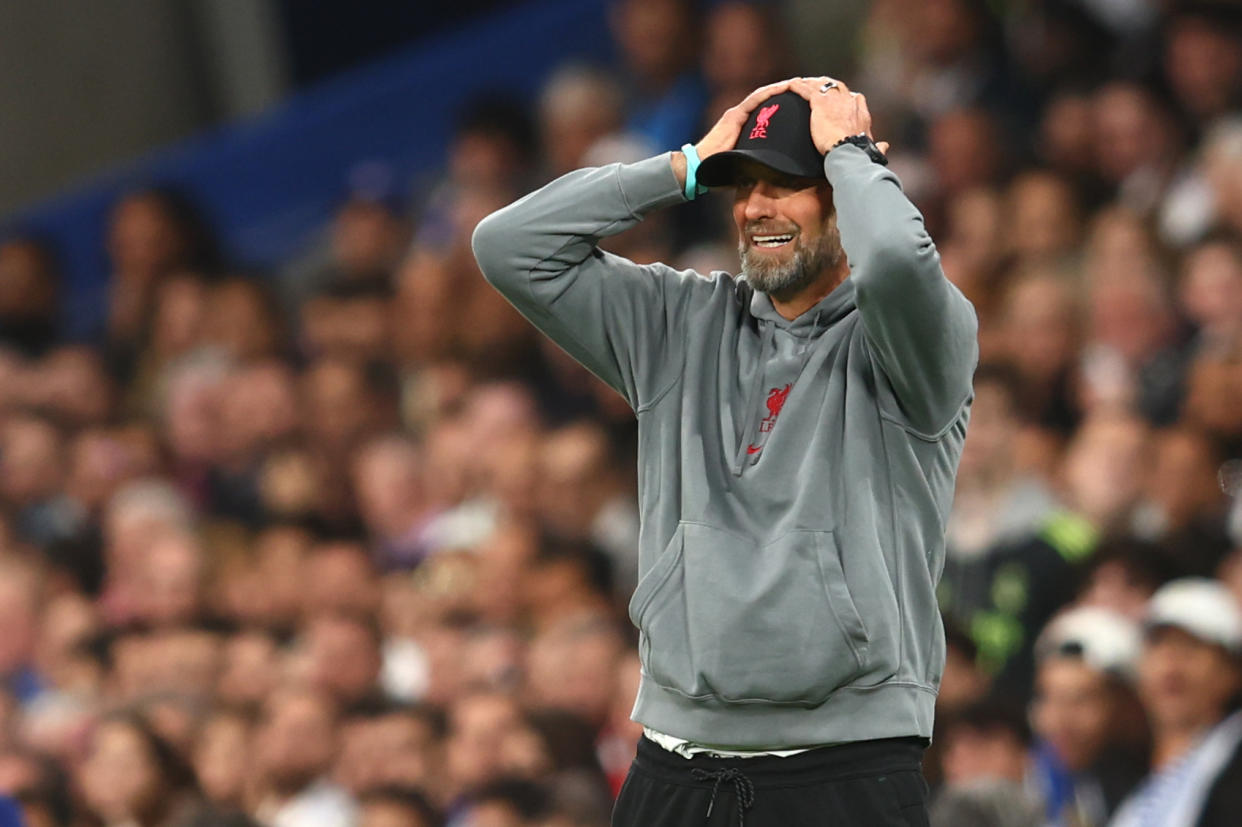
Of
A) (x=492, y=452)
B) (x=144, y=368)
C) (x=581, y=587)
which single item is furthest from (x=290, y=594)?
(x=144, y=368)

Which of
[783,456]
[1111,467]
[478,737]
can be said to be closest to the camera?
[783,456]

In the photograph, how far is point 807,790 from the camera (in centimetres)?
248

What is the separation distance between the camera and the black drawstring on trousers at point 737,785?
2.50 m

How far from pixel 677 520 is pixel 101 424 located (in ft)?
17.9

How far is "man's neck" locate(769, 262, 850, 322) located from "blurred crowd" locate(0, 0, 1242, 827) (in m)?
1.69

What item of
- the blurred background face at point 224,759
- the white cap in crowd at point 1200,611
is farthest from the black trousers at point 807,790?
the blurred background face at point 224,759

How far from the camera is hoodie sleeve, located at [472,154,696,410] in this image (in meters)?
2.72

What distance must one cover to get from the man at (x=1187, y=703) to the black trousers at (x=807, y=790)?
1.76 metres

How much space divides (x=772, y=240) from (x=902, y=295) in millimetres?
282

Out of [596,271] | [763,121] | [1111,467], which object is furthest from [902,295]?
[1111,467]

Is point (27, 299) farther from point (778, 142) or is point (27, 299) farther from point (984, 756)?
point (778, 142)

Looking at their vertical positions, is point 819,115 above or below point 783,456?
above

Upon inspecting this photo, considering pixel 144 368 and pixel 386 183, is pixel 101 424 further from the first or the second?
pixel 386 183

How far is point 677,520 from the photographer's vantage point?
261 cm
